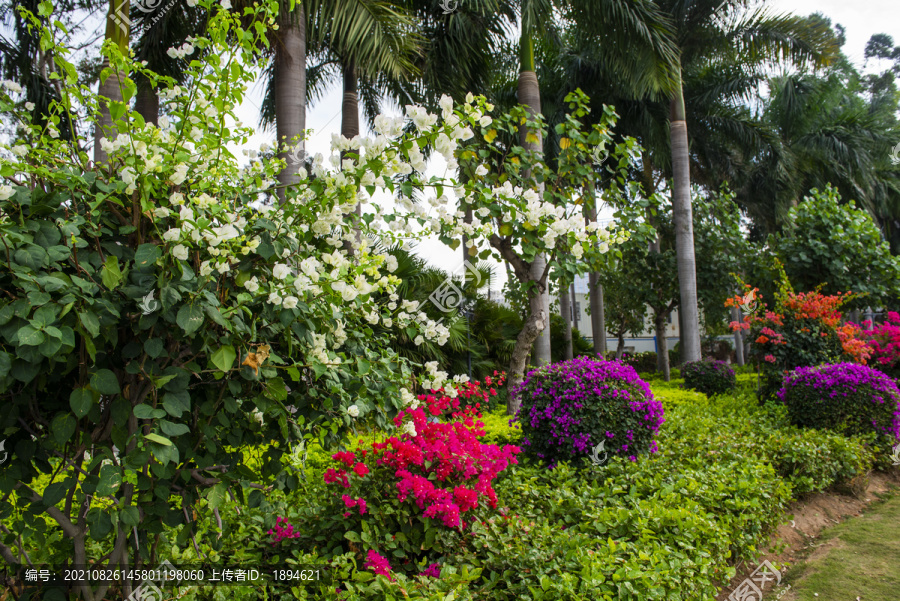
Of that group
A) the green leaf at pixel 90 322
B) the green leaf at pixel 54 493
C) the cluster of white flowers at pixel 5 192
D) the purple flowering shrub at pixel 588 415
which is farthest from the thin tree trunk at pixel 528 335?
the cluster of white flowers at pixel 5 192

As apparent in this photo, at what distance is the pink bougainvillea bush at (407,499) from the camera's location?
263 centimetres

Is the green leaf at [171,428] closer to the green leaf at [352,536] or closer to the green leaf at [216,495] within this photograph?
the green leaf at [216,495]

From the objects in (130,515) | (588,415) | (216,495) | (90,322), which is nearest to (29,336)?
(90,322)

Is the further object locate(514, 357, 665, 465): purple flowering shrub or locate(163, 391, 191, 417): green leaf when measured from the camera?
locate(514, 357, 665, 465): purple flowering shrub

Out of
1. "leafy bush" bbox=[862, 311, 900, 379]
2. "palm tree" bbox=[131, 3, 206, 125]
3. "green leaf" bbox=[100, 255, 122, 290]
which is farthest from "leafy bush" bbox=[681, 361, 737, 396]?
"green leaf" bbox=[100, 255, 122, 290]

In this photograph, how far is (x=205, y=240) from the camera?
5.84ft

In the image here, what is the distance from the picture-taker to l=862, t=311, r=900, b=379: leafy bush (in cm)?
896

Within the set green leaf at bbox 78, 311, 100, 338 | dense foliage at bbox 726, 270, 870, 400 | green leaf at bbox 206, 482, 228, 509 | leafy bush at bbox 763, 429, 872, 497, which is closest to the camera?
green leaf at bbox 78, 311, 100, 338

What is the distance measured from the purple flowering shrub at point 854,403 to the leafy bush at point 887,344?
3306mm

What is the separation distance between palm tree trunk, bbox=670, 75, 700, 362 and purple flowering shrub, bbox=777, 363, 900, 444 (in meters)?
4.04

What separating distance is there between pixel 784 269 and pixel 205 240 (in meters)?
10.5

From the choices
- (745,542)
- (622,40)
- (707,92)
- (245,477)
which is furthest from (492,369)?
(707,92)

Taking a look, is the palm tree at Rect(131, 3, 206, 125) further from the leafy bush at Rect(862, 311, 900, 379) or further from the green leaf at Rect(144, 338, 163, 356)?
the leafy bush at Rect(862, 311, 900, 379)

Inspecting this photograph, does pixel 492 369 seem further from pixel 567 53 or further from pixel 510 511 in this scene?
pixel 567 53
